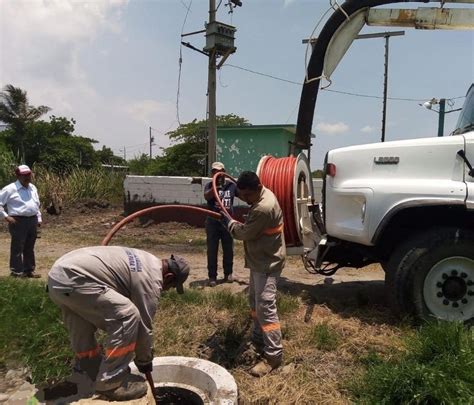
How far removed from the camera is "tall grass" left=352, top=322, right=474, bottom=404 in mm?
3338

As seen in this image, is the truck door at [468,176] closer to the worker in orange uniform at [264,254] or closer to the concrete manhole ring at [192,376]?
the worker in orange uniform at [264,254]

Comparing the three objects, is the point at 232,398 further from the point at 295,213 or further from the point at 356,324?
the point at 295,213

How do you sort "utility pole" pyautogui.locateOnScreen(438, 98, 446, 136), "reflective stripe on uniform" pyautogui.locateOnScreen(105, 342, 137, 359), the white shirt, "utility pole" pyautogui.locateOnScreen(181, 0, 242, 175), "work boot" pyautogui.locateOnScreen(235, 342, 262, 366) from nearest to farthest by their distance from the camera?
"reflective stripe on uniform" pyautogui.locateOnScreen(105, 342, 137, 359) < "work boot" pyautogui.locateOnScreen(235, 342, 262, 366) < "utility pole" pyautogui.locateOnScreen(438, 98, 446, 136) < the white shirt < "utility pole" pyautogui.locateOnScreen(181, 0, 242, 175)

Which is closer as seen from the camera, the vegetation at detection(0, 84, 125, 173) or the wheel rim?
the wheel rim

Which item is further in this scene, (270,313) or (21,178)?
(21,178)

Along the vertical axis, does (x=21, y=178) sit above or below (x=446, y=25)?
below

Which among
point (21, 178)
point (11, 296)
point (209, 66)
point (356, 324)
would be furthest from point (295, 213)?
point (209, 66)

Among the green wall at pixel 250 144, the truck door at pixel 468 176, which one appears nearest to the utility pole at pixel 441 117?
the truck door at pixel 468 176

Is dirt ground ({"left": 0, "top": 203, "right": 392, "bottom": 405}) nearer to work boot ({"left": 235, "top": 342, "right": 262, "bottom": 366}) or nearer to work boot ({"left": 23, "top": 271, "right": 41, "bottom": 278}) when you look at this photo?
work boot ({"left": 23, "top": 271, "right": 41, "bottom": 278})

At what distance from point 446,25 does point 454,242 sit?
3547 mm

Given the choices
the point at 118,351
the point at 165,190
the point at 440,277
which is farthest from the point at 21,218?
the point at 165,190

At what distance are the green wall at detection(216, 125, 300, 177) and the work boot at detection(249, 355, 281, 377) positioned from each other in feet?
51.8

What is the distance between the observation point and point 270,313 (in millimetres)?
4367

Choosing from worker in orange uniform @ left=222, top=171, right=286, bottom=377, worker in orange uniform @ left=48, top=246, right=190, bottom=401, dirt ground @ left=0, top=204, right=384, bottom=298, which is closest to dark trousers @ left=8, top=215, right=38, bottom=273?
dirt ground @ left=0, top=204, right=384, bottom=298
